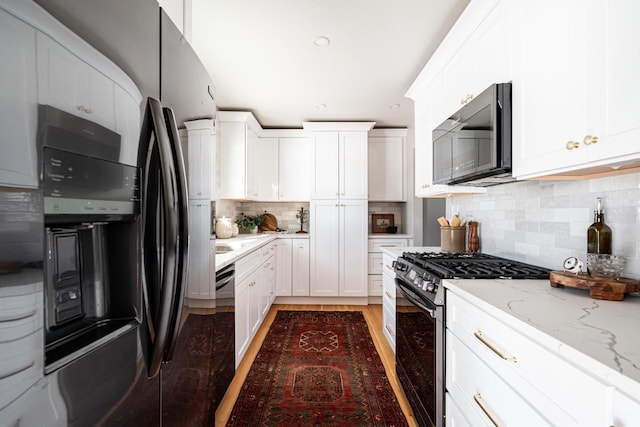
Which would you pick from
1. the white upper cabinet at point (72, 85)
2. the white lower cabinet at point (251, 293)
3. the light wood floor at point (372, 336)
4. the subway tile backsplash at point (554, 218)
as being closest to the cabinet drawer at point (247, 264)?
the white lower cabinet at point (251, 293)

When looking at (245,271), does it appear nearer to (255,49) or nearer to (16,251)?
(255,49)

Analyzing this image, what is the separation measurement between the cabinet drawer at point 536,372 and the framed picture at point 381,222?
11.4 feet

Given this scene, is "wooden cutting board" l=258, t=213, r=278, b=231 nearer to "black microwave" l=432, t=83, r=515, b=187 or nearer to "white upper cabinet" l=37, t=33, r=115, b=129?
"black microwave" l=432, t=83, r=515, b=187

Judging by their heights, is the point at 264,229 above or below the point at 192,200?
below

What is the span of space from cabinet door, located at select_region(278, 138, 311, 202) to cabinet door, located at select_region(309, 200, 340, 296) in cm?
48

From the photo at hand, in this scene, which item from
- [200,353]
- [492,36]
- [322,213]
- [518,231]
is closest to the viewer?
[200,353]

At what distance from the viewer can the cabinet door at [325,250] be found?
13.8 ft

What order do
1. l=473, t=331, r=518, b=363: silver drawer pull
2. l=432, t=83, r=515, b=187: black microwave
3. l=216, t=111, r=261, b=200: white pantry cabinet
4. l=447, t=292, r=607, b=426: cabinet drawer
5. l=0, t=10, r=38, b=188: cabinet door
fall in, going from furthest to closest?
l=216, t=111, r=261, b=200: white pantry cabinet
l=432, t=83, r=515, b=187: black microwave
l=473, t=331, r=518, b=363: silver drawer pull
l=447, t=292, r=607, b=426: cabinet drawer
l=0, t=10, r=38, b=188: cabinet door

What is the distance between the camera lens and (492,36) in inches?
64.1

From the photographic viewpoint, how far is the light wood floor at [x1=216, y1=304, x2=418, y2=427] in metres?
1.98

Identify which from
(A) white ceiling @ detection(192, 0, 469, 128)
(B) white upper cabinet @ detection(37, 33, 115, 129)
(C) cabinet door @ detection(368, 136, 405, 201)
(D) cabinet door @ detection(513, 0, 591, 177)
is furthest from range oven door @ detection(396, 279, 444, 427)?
(C) cabinet door @ detection(368, 136, 405, 201)

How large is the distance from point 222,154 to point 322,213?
1.47 metres

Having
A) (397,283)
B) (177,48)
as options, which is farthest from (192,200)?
(397,283)

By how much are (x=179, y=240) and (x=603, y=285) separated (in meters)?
1.43
